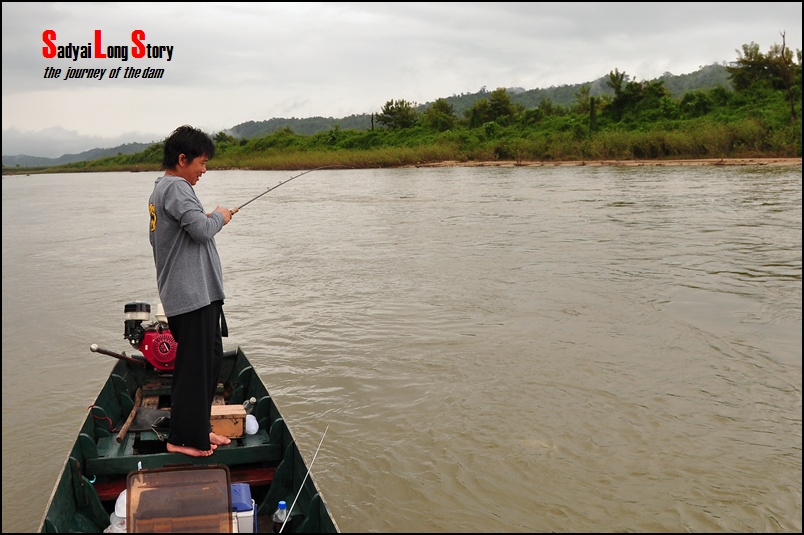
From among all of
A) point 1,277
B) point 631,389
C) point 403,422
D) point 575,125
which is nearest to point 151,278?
point 1,277

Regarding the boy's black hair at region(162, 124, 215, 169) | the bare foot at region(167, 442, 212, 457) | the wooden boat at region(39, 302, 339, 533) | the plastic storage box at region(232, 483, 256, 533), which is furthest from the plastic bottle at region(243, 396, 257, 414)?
the boy's black hair at region(162, 124, 215, 169)

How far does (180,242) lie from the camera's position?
10.3 ft

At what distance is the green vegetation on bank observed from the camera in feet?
85.1

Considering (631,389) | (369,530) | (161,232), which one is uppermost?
(161,232)

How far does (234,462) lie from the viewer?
3.55 meters

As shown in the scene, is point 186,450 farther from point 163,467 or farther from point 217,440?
point 163,467

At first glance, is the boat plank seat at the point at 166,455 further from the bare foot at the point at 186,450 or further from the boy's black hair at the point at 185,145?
the boy's black hair at the point at 185,145

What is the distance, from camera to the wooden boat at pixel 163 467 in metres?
2.71

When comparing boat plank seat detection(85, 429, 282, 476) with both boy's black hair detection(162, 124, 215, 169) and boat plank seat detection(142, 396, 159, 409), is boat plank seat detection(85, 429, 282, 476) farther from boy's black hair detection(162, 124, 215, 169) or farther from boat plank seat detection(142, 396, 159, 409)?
boy's black hair detection(162, 124, 215, 169)

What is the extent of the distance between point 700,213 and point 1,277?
1283cm

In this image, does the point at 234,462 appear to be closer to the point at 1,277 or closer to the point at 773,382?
the point at 773,382

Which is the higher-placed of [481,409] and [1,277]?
[1,277]

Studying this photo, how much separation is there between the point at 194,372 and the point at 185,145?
1.00 metres

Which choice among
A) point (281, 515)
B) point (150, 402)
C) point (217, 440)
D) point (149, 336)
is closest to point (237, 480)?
point (217, 440)
